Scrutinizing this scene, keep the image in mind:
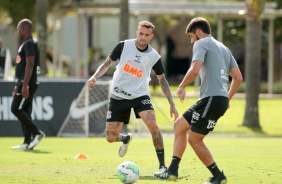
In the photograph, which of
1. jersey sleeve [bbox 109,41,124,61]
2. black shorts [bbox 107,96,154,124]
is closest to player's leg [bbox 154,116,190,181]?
black shorts [bbox 107,96,154,124]

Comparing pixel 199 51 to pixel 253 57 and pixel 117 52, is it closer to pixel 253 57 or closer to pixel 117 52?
pixel 117 52

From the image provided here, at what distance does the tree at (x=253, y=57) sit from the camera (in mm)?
26219

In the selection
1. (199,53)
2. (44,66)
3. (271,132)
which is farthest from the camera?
(44,66)

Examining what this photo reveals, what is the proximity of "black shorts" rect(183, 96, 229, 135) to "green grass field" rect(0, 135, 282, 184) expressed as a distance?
0.84 meters

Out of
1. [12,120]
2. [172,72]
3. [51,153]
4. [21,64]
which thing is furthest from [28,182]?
[172,72]

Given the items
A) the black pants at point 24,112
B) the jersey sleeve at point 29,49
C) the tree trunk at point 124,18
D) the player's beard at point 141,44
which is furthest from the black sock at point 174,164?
the tree trunk at point 124,18

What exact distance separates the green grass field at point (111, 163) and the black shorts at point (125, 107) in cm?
80

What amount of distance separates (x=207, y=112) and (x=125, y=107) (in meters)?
2.21

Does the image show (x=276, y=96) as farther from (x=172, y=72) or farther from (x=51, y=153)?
(x=51, y=153)

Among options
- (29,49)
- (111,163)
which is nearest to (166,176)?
(111,163)

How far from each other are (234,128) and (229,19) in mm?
17697

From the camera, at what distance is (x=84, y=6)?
1593 inches

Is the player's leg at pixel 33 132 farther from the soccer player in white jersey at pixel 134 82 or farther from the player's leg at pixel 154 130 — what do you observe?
the player's leg at pixel 154 130

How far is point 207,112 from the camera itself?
11.5 m
